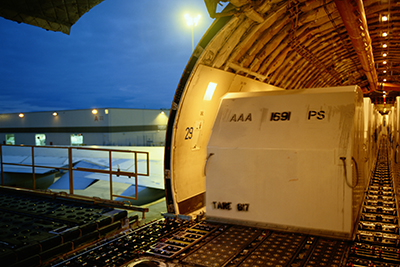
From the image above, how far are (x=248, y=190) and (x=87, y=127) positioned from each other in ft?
99.3

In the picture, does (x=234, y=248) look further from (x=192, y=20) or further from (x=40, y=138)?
(x=40, y=138)

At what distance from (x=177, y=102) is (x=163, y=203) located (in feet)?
27.5

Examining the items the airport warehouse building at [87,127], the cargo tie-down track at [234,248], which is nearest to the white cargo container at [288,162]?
the cargo tie-down track at [234,248]

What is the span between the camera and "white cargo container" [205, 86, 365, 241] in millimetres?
3369

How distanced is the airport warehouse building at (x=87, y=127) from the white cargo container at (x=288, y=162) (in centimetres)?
2753

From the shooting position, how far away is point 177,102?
6344 millimetres

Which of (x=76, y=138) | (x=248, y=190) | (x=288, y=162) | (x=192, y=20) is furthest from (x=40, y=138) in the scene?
(x=288, y=162)

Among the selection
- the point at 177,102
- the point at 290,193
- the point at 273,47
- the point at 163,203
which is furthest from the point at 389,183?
the point at 163,203

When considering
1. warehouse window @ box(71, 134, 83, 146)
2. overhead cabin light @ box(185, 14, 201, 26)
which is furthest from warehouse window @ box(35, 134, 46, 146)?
overhead cabin light @ box(185, 14, 201, 26)

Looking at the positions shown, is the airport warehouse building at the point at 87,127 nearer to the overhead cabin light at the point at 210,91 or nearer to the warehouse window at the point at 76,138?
the warehouse window at the point at 76,138

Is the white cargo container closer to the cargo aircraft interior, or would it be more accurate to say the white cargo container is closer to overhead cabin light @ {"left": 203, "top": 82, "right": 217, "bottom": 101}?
the cargo aircraft interior

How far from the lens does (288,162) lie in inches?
141

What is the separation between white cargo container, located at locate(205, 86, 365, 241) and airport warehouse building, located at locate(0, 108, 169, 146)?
27527 mm

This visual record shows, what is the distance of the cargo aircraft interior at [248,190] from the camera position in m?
3.11
